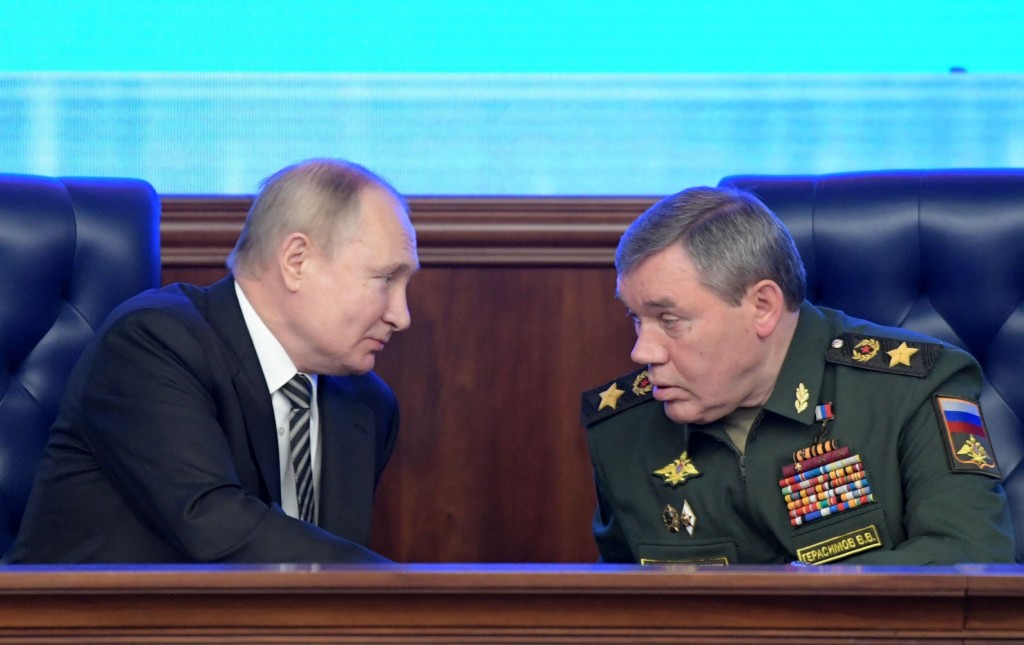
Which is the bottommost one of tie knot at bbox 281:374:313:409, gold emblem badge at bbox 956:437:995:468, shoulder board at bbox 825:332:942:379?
gold emblem badge at bbox 956:437:995:468

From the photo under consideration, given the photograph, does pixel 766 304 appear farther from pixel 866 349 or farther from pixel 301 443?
pixel 301 443

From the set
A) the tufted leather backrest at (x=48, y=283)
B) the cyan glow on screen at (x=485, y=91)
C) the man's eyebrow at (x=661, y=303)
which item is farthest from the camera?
the cyan glow on screen at (x=485, y=91)

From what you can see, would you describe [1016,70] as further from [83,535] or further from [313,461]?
[83,535]

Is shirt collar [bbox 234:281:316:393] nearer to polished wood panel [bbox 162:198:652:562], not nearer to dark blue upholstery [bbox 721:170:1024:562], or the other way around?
polished wood panel [bbox 162:198:652:562]

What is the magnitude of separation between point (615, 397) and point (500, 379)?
0.50 meters

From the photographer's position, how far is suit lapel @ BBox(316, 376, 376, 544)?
2293mm

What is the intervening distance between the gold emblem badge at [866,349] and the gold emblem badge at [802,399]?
12 centimetres

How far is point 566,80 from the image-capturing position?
2988 millimetres

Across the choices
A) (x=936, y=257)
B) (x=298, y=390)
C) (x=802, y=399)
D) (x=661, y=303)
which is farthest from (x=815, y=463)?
(x=298, y=390)

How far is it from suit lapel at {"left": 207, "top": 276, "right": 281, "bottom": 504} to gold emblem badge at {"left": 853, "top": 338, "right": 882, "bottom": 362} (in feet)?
3.42

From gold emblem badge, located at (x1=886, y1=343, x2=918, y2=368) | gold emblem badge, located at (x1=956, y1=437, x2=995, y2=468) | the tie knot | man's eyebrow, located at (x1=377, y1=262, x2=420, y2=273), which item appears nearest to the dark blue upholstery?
gold emblem badge, located at (x1=886, y1=343, x2=918, y2=368)

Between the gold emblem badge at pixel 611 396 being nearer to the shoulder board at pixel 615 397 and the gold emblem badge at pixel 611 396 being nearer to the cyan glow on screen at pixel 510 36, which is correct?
the shoulder board at pixel 615 397

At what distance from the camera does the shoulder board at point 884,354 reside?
2207 millimetres

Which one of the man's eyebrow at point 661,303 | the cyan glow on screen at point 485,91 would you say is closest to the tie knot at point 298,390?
the man's eyebrow at point 661,303
